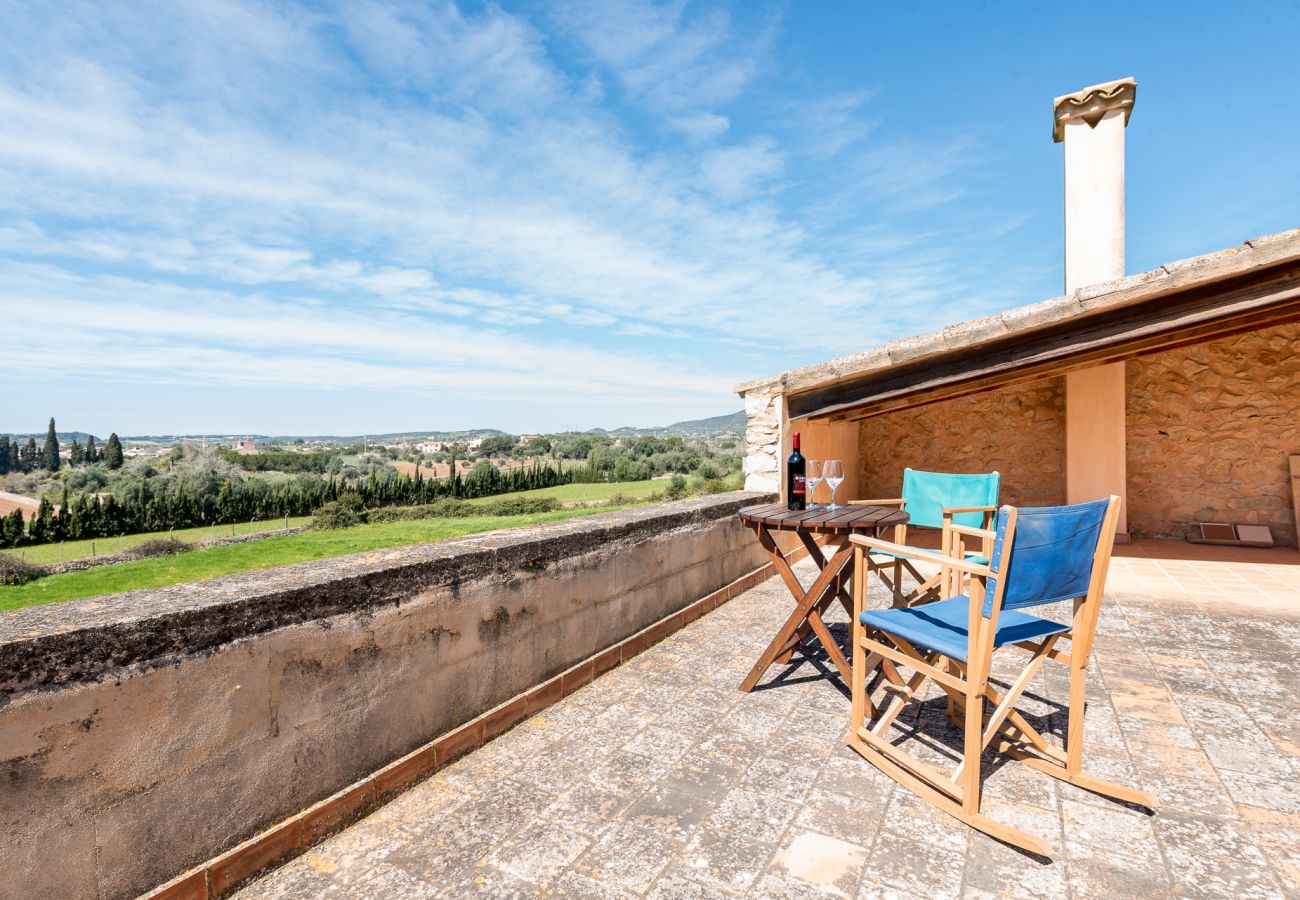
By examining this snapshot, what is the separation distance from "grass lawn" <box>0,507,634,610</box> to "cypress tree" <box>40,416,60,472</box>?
1476 inches

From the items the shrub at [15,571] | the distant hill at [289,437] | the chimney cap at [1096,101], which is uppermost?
the chimney cap at [1096,101]

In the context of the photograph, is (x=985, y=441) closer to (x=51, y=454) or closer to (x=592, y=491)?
(x=592, y=491)

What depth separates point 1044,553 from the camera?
1794mm

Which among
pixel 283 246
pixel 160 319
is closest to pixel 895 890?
pixel 283 246

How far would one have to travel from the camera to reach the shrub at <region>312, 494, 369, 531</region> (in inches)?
1580

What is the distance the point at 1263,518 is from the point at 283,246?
95.6ft

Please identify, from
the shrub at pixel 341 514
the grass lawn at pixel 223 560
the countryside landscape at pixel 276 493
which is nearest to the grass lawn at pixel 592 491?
the countryside landscape at pixel 276 493

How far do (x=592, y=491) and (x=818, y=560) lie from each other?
1443 inches

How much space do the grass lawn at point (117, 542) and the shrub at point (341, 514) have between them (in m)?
1.35

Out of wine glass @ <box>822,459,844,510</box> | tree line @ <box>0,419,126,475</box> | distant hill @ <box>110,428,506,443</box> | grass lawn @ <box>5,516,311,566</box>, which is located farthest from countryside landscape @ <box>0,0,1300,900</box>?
tree line @ <box>0,419,126,475</box>

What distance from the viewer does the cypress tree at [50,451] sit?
2180 inches

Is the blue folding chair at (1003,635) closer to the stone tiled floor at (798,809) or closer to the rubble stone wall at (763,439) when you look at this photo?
the stone tiled floor at (798,809)

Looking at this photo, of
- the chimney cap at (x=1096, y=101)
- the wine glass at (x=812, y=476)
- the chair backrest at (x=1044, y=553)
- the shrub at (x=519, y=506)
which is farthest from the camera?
the shrub at (x=519, y=506)

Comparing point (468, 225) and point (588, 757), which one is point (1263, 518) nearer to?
point (588, 757)
